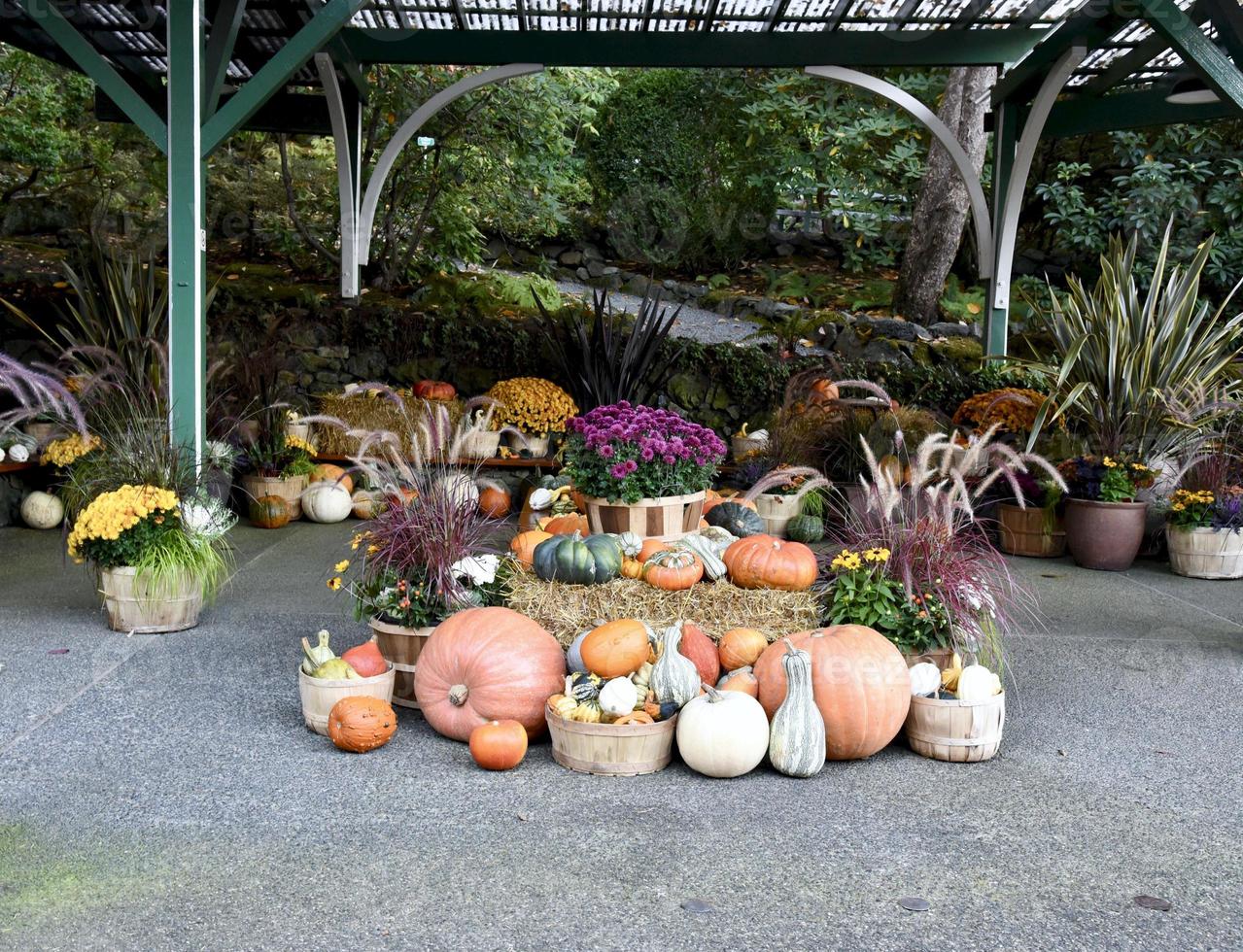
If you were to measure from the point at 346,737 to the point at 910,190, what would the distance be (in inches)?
422

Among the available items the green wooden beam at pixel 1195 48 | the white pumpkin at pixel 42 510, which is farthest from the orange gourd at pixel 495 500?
the green wooden beam at pixel 1195 48

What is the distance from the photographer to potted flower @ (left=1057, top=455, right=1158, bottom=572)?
621 centimetres

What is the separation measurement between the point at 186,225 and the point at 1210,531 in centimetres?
530

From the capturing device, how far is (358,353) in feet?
28.6

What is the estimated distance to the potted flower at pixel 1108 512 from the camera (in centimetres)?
621

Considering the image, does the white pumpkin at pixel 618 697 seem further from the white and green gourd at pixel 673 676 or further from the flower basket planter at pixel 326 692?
the flower basket planter at pixel 326 692

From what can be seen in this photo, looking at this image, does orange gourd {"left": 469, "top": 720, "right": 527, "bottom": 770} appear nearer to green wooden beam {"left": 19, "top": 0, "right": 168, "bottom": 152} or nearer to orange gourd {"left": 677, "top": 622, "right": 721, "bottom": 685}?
orange gourd {"left": 677, "top": 622, "right": 721, "bottom": 685}

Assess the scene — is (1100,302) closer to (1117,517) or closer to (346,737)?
(1117,517)

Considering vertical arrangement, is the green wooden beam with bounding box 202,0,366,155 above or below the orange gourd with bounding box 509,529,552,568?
above

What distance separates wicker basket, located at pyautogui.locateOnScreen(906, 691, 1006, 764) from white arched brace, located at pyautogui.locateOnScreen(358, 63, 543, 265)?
5.26 metres

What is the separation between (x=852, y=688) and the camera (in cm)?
324

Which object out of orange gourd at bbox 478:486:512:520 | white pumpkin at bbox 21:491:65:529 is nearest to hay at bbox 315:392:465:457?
orange gourd at bbox 478:486:512:520

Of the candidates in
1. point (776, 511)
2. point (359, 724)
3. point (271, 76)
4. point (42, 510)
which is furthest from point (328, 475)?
point (359, 724)

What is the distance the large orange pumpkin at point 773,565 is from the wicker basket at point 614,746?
0.84 m
